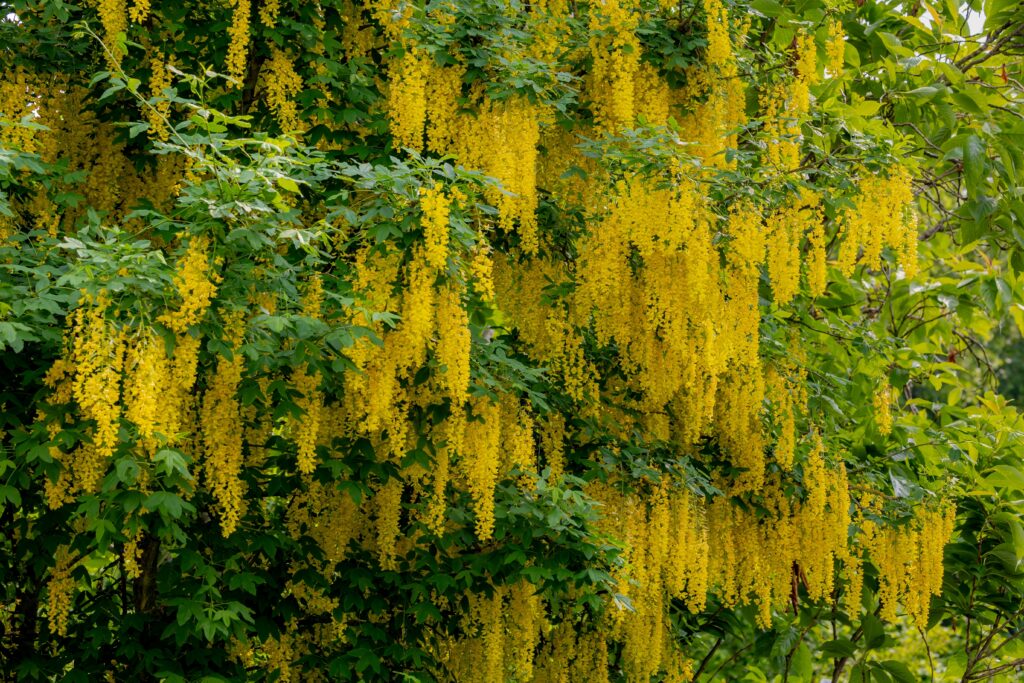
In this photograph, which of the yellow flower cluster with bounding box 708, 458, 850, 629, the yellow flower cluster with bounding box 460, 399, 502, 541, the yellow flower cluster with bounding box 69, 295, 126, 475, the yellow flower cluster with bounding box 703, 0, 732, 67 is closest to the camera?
the yellow flower cluster with bounding box 69, 295, 126, 475

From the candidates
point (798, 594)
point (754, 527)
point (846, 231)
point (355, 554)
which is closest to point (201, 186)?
point (355, 554)

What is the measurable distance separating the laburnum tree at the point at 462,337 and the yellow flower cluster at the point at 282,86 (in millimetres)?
20

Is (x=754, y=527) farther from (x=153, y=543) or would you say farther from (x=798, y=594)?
(x=153, y=543)

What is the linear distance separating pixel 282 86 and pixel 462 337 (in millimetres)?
1646

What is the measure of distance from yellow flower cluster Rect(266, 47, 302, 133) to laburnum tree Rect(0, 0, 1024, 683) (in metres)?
0.02

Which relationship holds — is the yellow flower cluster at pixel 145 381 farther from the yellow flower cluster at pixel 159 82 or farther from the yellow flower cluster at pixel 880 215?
the yellow flower cluster at pixel 880 215

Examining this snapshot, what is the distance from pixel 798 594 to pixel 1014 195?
2877mm

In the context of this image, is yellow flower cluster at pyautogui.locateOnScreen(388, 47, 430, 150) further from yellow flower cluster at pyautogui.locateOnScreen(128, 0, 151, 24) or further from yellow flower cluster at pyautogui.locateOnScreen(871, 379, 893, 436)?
yellow flower cluster at pyautogui.locateOnScreen(871, 379, 893, 436)

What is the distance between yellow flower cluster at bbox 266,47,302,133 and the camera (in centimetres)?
521

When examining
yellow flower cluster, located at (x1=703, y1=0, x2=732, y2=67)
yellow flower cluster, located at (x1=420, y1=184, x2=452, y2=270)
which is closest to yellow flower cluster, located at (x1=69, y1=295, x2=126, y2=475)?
yellow flower cluster, located at (x1=420, y1=184, x2=452, y2=270)

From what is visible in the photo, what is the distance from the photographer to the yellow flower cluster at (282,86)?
5207mm

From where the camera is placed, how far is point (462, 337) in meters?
4.50

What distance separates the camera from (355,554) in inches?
208

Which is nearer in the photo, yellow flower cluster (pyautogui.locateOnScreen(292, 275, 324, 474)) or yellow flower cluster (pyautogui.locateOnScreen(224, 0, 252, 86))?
yellow flower cluster (pyautogui.locateOnScreen(292, 275, 324, 474))
